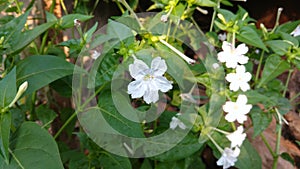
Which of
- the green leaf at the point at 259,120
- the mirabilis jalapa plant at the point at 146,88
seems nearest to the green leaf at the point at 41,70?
the mirabilis jalapa plant at the point at 146,88

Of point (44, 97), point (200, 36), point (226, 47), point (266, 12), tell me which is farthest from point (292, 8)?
point (44, 97)

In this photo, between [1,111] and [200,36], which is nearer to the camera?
[1,111]

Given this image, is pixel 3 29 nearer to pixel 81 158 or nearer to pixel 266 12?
pixel 81 158

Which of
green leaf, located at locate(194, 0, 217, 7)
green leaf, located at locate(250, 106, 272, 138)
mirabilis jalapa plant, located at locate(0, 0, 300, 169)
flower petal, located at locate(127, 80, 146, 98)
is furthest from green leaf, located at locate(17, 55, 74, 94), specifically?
green leaf, located at locate(250, 106, 272, 138)

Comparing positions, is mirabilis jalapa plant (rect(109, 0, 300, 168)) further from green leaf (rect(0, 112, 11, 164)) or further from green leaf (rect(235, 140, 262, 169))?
green leaf (rect(0, 112, 11, 164))

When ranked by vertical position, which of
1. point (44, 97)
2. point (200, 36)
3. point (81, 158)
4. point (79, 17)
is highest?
point (79, 17)

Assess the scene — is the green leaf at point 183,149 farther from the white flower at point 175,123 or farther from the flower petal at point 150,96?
the flower petal at point 150,96

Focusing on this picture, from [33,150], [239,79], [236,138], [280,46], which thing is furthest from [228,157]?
[33,150]
